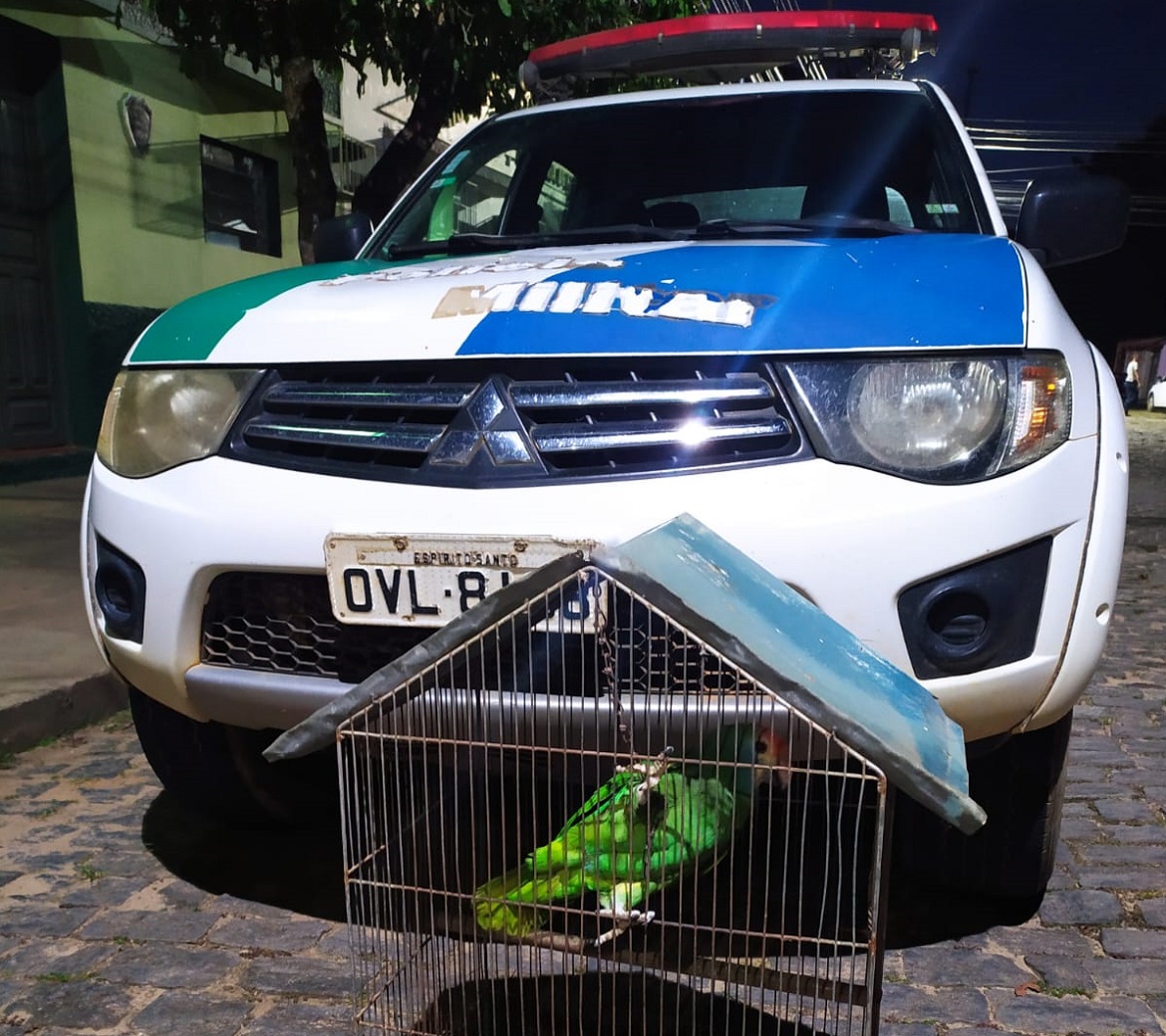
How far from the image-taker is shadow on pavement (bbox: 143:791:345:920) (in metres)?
2.55

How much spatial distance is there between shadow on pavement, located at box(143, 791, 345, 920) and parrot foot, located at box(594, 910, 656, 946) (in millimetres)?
950

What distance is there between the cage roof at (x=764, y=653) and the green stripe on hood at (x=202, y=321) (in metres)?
1.00

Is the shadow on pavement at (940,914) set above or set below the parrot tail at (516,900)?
below

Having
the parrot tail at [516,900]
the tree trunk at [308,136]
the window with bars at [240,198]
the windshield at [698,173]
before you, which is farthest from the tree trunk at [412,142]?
the parrot tail at [516,900]

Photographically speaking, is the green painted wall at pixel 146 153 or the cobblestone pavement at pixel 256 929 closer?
the cobblestone pavement at pixel 256 929

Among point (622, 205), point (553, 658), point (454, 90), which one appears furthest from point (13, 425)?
point (553, 658)

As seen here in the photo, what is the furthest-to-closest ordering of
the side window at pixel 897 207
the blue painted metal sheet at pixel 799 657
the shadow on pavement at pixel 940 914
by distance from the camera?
the side window at pixel 897 207
the shadow on pavement at pixel 940 914
the blue painted metal sheet at pixel 799 657

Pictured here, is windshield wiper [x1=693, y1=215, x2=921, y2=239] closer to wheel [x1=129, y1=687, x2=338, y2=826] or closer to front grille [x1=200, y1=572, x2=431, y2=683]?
front grille [x1=200, y1=572, x2=431, y2=683]

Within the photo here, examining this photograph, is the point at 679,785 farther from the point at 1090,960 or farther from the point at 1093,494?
the point at 1090,960

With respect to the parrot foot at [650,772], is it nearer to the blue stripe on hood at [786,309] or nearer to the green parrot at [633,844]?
the green parrot at [633,844]

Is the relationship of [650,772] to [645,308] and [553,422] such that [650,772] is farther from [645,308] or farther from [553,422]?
[645,308]

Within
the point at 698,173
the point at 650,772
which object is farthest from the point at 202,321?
the point at 698,173

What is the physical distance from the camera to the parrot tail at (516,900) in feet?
5.68

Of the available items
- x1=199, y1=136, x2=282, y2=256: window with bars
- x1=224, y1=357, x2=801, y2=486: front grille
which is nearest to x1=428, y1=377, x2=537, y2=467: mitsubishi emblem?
x1=224, y1=357, x2=801, y2=486: front grille
